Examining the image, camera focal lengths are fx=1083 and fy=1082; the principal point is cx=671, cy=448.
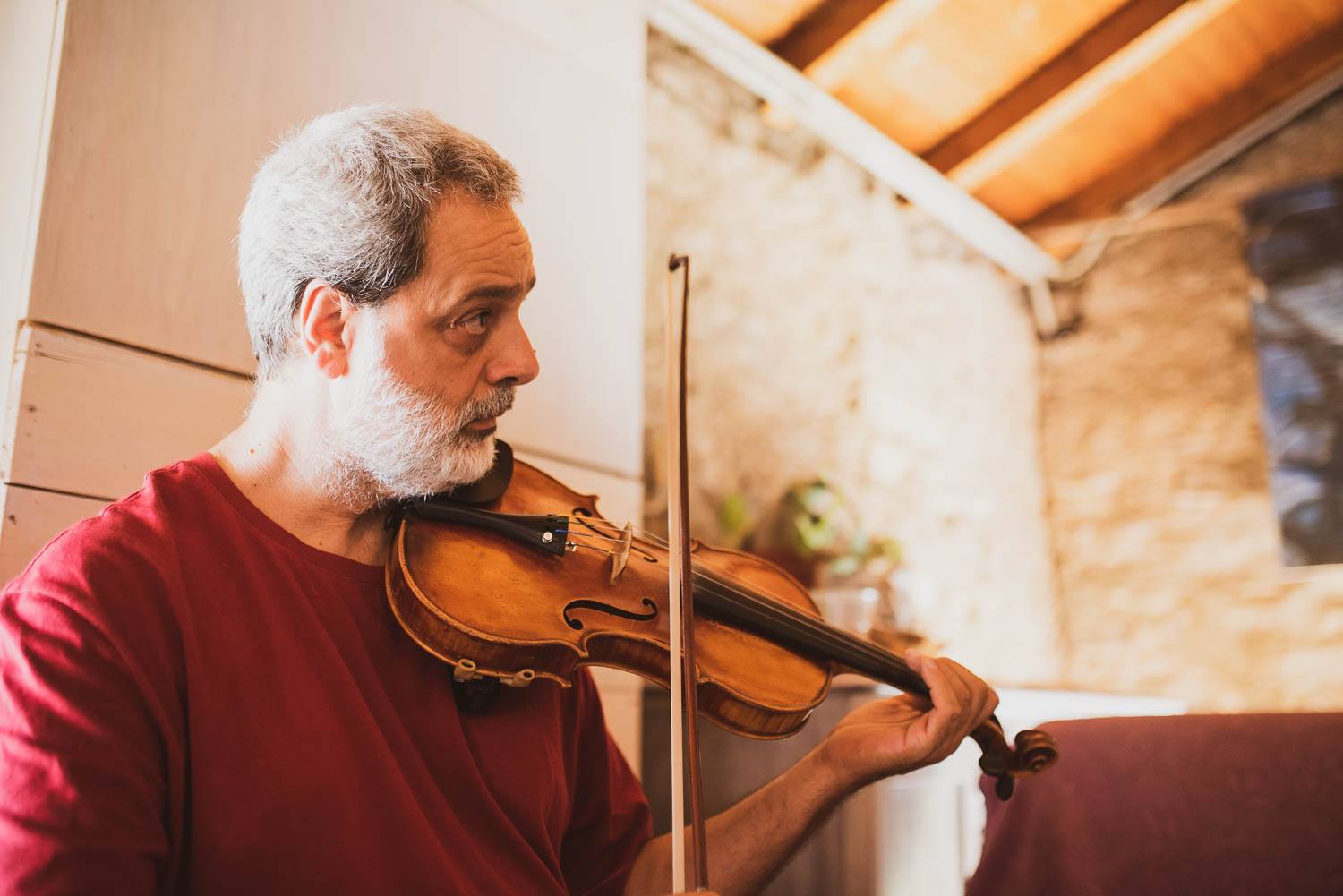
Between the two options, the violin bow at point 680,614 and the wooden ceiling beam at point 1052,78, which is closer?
the violin bow at point 680,614

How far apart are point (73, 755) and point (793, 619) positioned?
784mm

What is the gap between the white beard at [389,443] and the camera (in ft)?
4.05

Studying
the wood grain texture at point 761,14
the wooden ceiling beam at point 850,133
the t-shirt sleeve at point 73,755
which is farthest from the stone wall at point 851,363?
the t-shirt sleeve at point 73,755

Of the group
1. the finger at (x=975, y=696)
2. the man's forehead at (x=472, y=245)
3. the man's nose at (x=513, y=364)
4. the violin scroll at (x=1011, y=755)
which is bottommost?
the violin scroll at (x=1011, y=755)

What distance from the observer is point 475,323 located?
1.30 meters

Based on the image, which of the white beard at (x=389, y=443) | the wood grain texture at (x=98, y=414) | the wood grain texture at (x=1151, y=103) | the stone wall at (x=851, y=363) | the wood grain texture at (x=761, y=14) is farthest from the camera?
the wood grain texture at (x=1151, y=103)

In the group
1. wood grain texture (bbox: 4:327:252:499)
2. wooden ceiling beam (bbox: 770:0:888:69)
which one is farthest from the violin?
wooden ceiling beam (bbox: 770:0:888:69)

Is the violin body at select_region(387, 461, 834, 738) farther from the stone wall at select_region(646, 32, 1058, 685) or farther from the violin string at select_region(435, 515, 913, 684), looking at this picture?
the stone wall at select_region(646, 32, 1058, 685)

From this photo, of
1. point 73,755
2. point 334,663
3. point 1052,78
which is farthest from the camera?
point 1052,78

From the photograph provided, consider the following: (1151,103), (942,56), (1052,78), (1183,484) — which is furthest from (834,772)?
(1151,103)

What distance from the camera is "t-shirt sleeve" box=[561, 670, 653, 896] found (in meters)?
1.42

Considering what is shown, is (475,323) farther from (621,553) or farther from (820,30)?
(820,30)

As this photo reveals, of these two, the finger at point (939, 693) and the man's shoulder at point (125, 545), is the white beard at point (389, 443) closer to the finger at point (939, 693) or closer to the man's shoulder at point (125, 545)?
the man's shoulder at point (125, 545)

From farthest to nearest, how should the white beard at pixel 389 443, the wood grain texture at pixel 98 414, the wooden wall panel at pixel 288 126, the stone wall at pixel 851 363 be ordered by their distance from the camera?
the stone wall at pixel 851 363, the wooden wall panel at pixel 288 126, the wood grain texture at pixel 98 414, the white beard at pixel 389 443
